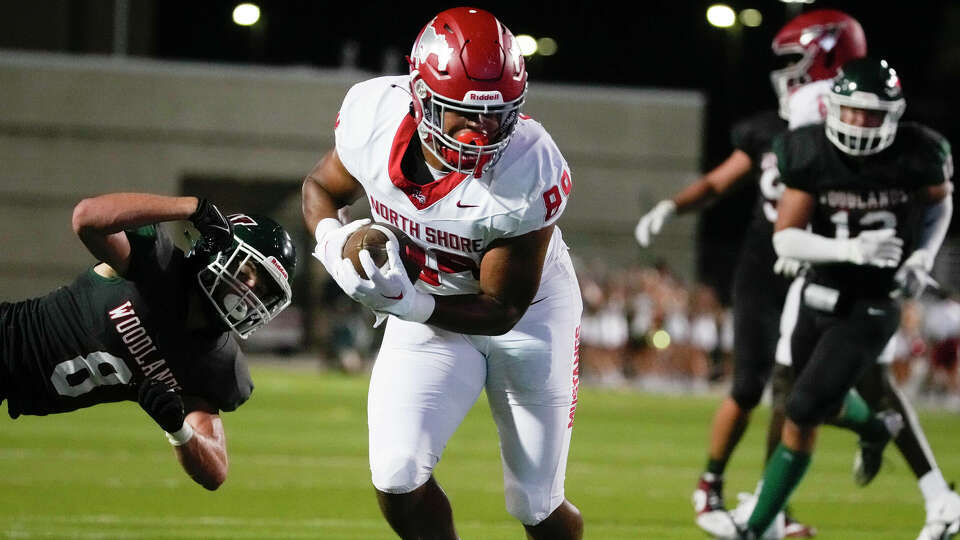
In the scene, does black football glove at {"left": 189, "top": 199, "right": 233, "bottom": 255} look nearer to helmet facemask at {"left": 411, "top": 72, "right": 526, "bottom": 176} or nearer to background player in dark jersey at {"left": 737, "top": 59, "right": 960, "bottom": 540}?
helmet facemask at {"left": 411, "top": 72, "right": 526, "bottom": 176}

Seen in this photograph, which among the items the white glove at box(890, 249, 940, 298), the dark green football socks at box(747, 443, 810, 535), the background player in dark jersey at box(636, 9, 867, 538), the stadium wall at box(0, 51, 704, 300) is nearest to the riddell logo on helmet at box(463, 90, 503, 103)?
the dark green football socks at box(747, 443, 810, 535)

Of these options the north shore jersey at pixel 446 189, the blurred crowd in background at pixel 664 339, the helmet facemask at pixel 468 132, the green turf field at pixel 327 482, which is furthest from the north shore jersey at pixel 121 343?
the blurred crowd in background at pixel 664 339

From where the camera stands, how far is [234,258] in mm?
3982

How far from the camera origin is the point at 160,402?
369cm

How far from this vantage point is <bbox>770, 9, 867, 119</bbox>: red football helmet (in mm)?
6090

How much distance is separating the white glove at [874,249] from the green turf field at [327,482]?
1461 millimetres

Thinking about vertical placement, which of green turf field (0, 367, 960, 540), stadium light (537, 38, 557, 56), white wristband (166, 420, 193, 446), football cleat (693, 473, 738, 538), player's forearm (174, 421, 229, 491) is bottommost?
stadium light (537, 38, 557, 56)

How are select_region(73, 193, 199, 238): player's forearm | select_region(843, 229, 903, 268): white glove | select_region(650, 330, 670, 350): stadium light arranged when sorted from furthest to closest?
select_region(650, 330, 670, 350): stadium light, select_region(843, 229, 903, 268): white glove, select_region(73, 193, 199, 238): player's forearm

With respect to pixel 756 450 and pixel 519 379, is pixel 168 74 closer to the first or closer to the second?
pixel 756 450

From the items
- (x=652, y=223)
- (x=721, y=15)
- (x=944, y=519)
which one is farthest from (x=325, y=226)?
(x=721, y=15)

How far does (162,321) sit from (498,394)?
1.04m

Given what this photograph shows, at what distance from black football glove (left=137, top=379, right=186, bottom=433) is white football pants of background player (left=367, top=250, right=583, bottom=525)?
59 centimetres

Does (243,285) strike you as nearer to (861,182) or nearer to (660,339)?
(861,182)

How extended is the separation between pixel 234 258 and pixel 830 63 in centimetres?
328
